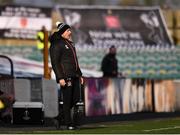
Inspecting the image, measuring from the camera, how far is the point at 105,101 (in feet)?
69.7

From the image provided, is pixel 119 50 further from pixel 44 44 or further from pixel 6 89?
pixel 6 89

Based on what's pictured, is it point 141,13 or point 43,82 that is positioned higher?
point 141,13

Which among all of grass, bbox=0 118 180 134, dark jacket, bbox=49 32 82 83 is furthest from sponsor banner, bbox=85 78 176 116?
dark jacket, bbox=49 32 82 83

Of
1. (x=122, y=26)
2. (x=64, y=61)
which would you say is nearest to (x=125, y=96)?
(x=64, y=61)

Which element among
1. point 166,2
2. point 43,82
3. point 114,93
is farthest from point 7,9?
point 43,82

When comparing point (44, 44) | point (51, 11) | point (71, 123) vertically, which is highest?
point (51, 11)

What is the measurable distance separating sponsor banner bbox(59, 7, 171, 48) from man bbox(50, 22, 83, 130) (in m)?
19.9

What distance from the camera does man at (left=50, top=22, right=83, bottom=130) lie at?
13.3 metres

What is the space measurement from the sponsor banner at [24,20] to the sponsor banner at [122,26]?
143 centimetres

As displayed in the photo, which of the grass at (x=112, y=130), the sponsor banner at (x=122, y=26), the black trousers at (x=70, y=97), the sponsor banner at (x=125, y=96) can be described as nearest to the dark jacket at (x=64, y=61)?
the black trousers at (x=70, y=97)

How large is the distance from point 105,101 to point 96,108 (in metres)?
0.35

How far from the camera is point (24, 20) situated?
1276 inches

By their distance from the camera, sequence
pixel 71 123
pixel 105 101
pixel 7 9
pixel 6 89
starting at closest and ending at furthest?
pixel 71 123
pixel 6 89
pixel 105 101
pixel 7 9

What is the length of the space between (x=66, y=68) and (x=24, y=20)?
19325mm
